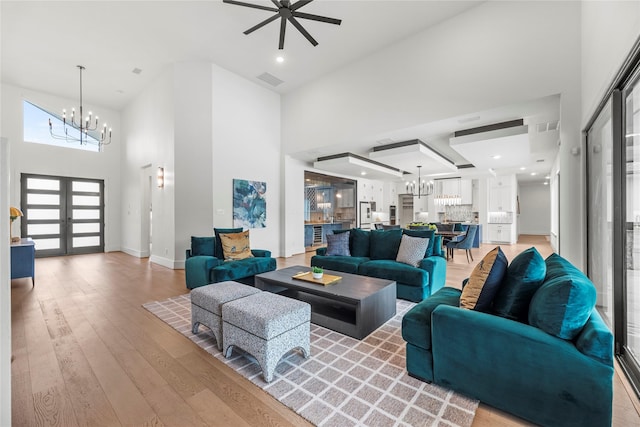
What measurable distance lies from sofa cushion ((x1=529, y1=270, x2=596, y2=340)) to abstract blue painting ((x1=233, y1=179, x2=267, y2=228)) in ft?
19.3

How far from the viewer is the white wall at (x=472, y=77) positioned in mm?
→ 3703

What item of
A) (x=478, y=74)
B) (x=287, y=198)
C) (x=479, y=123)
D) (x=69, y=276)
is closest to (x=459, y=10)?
(x=478, y=74)

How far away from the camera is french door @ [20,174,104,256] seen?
7262 mm

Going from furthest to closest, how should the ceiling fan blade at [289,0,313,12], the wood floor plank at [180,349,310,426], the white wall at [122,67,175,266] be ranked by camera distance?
the white wall at [122,67,175,266] < the ceiling fan blade at [289,0,313,12] < the wood floor plank at [180,349,310,426]

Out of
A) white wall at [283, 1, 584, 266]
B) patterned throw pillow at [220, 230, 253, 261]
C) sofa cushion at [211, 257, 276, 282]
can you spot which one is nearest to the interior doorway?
patterned throw pillow at [220, 230, 253, 261]

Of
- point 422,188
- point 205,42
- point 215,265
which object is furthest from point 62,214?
point 422,188

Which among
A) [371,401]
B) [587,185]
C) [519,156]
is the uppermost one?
[519,156]

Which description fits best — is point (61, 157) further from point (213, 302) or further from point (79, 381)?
point (213, 302)

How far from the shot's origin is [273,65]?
6.00m

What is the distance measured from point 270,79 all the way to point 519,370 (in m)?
6.90

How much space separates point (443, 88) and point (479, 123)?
3.38 feet

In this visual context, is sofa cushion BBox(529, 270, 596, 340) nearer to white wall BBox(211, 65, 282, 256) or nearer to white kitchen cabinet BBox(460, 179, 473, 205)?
white wall BBox(211, 65, 282, 256)

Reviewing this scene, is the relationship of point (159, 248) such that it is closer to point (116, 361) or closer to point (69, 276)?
point (69, 276)

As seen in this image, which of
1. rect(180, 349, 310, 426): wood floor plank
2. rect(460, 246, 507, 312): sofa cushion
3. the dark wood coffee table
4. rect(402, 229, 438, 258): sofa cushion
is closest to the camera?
rect(180, 349, 310, 426): wood floor plank
